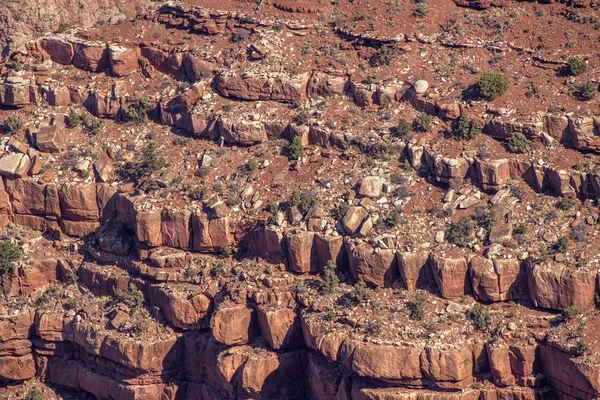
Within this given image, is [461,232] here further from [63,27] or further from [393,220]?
[63,27]

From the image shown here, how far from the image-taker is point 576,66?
328 feet

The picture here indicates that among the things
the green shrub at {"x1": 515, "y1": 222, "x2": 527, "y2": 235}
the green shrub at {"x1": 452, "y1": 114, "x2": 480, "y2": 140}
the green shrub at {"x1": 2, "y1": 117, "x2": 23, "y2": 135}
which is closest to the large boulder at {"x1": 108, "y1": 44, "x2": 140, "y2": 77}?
the green shrub at {"x1": 2, "y1": 117, "x2": 23, "y2": 135}

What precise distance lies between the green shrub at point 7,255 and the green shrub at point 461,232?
30457 mm

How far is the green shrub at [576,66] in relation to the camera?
100188 mm

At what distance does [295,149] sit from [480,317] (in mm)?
18063

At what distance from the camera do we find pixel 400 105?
337 feet

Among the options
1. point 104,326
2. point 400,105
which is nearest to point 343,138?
point 400,105

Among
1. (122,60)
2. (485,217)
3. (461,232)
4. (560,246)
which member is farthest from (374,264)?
(122,60)

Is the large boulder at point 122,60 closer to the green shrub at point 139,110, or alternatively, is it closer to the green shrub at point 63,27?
the green shrub at point 139,110

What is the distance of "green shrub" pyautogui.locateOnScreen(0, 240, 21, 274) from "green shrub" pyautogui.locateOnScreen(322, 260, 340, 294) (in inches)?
899

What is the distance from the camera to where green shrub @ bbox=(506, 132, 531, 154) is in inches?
3826

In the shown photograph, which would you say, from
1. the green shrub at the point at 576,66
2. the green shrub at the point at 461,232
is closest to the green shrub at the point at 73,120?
the green shrub at the point at 461,232

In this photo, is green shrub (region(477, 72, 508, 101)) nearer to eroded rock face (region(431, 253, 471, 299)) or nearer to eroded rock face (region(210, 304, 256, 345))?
eroded rock face (region(431, 253, 471, 299))

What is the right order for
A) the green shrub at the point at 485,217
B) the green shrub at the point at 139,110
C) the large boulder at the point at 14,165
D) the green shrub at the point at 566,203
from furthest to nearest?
the green shrub at the point at 139,110, the large boulder at the point at 14,165, the green shrub at the point at 485,217, the green shrub at the point at 566,203
